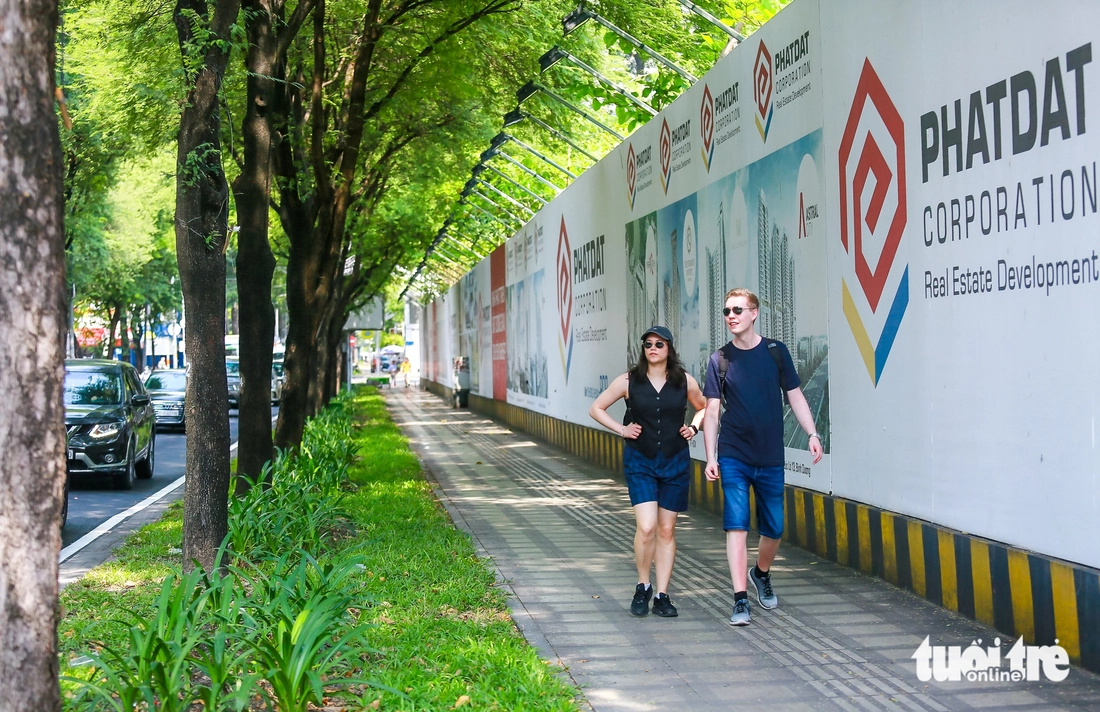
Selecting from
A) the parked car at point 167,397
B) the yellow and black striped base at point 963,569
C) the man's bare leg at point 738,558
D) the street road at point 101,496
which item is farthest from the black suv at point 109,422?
the parked car at point 167,397

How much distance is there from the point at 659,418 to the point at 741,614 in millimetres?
1177

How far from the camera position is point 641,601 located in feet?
23.8

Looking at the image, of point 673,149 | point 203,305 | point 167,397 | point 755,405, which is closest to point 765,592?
point 755,405

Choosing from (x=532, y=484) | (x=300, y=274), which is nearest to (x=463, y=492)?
(x=532, y=484)

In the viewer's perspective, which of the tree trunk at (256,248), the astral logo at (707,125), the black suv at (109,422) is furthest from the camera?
the black suv at (109,422)

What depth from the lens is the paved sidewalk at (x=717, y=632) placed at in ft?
18.0

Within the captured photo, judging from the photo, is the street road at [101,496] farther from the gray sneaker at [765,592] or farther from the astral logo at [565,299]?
the astral logo at [565,299]

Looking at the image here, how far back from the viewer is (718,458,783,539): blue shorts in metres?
7.02

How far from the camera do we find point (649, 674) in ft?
19.5

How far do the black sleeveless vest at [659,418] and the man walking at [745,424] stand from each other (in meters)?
0.18

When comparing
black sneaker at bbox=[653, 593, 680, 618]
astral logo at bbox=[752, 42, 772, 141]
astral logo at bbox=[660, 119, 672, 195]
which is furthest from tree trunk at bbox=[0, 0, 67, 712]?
astral logo at bbox=[660, 119, 672, 195]

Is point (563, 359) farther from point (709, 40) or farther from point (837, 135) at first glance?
point (837, 135)

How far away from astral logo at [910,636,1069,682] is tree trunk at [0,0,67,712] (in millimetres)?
3811

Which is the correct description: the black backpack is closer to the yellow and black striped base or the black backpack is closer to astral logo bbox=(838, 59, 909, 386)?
astral logo bbox=(838, 59, 909, 386)
